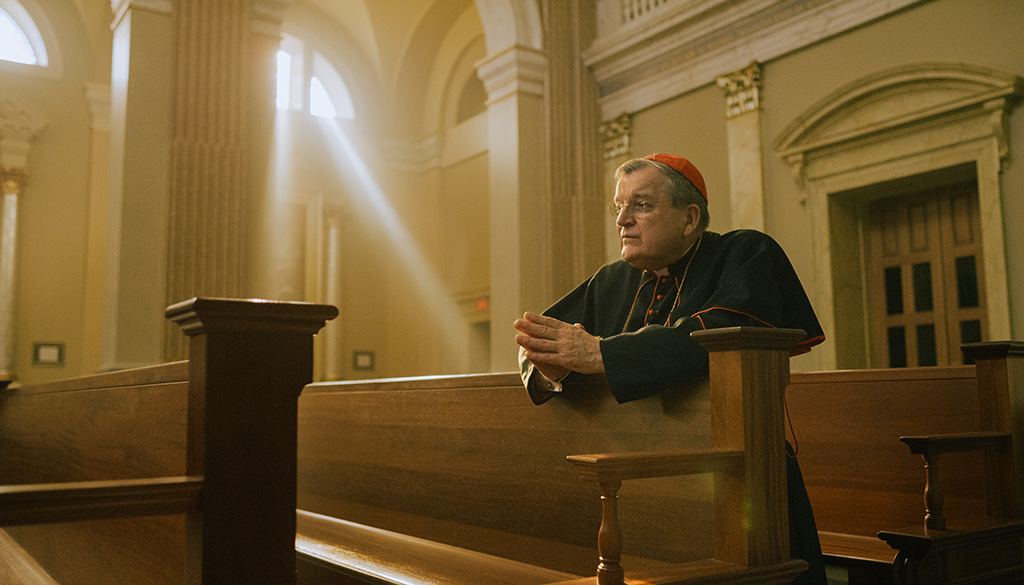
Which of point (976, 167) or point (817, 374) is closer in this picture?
point (817, 374)

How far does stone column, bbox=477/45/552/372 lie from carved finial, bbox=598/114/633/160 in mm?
789

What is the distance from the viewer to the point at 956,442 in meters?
3.08

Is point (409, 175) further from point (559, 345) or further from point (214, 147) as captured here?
point (559, 345)

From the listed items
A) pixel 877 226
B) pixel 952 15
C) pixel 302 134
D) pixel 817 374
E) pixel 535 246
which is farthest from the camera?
pixel 302 134

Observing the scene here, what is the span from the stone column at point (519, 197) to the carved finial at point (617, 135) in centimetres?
79

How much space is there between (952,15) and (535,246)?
4.40 m

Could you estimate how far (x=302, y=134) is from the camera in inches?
535

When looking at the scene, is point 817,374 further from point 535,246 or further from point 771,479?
point 535,246

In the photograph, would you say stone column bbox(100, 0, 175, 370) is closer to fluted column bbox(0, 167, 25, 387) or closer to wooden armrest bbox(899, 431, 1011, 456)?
fluted column bbox(0, 167, 25, 387)

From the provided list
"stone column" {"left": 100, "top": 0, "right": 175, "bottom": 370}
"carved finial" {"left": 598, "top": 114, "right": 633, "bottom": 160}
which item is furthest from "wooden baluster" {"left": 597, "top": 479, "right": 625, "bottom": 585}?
"carved finial" {"left": 598, "top": 114, "right": 633, "bottom": 160}

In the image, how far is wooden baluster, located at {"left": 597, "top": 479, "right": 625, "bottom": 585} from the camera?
5.84 feet

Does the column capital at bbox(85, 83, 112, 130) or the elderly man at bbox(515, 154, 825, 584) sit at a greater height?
the column capital at bbox(85, 83, 112, 130)

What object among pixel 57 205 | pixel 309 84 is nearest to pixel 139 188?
pixel 57 205

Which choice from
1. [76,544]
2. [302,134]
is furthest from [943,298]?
[302,134]
